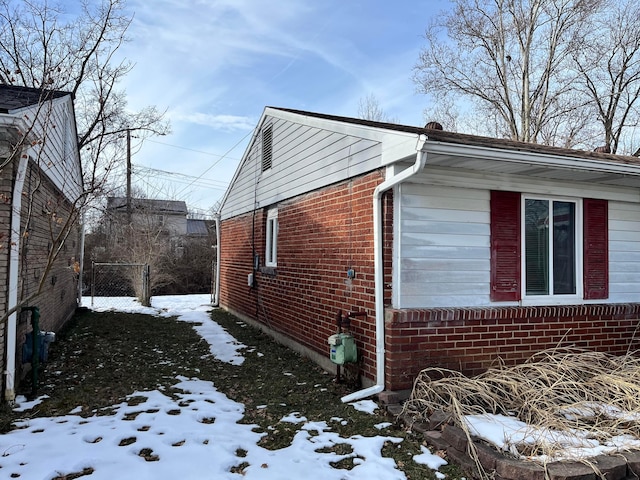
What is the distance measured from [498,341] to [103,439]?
4.20 meters

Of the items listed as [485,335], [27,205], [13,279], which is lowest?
[485,335]

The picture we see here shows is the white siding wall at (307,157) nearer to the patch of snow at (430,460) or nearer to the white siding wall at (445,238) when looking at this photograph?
the white siding wall at (445,238)

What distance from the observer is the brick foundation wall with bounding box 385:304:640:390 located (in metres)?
4.65

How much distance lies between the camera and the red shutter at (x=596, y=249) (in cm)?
557

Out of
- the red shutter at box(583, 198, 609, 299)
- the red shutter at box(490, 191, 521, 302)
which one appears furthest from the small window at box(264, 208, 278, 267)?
the red shutter at box(583, 198, 609, 299)

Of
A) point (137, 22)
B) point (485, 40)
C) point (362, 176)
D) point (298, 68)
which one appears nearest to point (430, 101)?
point (485, 40)

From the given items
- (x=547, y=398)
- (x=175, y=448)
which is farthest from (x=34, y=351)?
(x=547, y=398)

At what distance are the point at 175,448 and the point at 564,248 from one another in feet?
16.4

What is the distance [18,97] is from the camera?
5254 mm

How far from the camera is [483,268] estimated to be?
16.6 ft

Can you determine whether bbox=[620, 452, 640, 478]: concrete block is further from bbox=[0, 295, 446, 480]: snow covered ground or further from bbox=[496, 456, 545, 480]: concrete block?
bbox=[0, 295, 446, 480]: snow covered ground

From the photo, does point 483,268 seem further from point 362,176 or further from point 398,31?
point 398,31

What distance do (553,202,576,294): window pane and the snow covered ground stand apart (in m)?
2.90

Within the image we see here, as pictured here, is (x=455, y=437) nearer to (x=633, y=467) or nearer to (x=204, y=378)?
(x=633, y=467)
